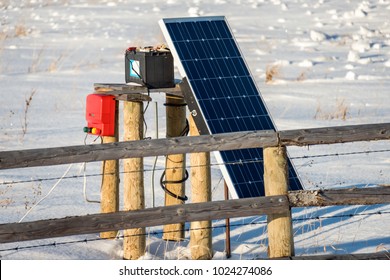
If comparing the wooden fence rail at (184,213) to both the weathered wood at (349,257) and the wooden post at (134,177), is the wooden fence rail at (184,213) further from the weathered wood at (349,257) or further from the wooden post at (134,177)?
the wooden post at (134,177)

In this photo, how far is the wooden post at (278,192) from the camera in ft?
27.7

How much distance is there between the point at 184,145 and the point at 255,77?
13.4 metres

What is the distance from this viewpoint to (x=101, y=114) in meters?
9.66

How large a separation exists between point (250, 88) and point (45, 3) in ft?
94.2

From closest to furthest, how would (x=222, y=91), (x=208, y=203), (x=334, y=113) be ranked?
(x=208, y=203) → (x=222, y=91) → (x=334, y=113)

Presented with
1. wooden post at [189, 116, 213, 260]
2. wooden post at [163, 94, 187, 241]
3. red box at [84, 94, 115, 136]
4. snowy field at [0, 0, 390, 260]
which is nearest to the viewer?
wooden post at [189, 116, 213, 260]

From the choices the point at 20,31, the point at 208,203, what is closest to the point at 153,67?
the point at 208,203

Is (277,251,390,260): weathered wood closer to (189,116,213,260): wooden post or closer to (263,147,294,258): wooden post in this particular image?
(263,147,294,258): wooden post

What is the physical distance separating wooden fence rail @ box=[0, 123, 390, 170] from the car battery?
1359mm

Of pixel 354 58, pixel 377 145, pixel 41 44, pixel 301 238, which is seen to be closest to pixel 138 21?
pixel 41 44

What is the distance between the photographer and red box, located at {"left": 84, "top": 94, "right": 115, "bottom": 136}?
9.65 m

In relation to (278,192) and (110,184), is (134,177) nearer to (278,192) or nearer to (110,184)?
(110,184)

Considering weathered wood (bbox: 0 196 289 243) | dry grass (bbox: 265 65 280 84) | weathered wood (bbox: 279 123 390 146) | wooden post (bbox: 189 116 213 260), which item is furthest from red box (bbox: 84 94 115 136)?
dry grass (bbox: 265 65 280 84)

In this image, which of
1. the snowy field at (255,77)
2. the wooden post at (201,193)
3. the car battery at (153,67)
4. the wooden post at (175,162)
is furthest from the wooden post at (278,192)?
the wooden post at (175,162)
